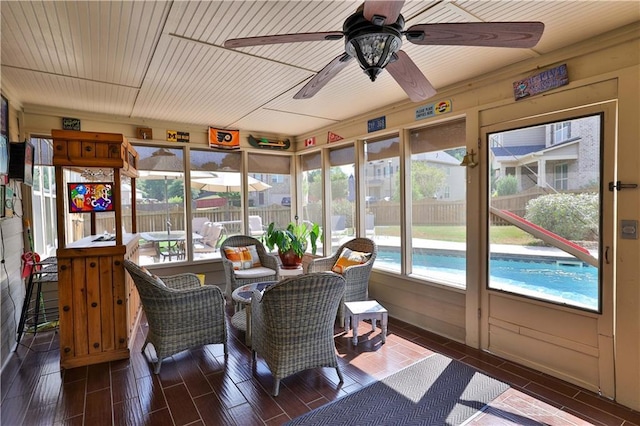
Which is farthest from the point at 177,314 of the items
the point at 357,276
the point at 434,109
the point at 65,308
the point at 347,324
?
the point at 434,109

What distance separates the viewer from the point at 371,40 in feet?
5.28

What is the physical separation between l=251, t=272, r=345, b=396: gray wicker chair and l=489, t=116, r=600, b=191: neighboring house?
1.99 meters

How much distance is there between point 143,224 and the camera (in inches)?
192

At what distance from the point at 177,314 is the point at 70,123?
313cm

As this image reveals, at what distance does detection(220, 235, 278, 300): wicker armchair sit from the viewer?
14.3ft

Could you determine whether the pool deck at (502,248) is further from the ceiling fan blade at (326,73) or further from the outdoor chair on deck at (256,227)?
the outdoor chair on deck at (256,227)

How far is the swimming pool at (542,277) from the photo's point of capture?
2.61 metres

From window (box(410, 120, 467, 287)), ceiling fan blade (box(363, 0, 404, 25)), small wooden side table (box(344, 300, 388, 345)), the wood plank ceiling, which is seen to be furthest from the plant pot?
ceiling fan blade (box(363, 0, 404, 25))

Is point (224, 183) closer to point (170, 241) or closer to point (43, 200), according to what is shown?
point (170, 241)

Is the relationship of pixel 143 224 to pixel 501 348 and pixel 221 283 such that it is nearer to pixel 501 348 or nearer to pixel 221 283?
pixel 221 283

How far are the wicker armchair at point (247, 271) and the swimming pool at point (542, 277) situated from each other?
227 centimetres

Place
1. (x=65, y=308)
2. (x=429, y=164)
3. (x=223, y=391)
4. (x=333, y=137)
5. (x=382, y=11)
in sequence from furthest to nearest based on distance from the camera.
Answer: (x=333, y=137), (x=429, y=164), (x=65, y=308), (x=223, y=391), (x=382, y=11)

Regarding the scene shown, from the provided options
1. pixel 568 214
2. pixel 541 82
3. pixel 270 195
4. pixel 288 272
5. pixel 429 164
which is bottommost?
pixel 288 272

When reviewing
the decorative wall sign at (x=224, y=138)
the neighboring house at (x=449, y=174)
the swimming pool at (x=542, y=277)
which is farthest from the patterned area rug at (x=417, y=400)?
the decorative wall sign at (x=224, y=138)
